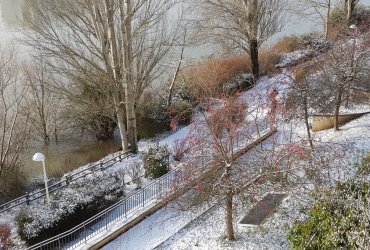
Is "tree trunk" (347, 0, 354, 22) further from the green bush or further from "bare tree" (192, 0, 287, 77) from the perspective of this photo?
the green bush

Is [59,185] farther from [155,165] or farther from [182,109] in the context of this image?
[182,109]

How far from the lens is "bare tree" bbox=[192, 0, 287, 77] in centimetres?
2488

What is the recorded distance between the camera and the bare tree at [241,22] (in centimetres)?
2488

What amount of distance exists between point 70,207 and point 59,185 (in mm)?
2668

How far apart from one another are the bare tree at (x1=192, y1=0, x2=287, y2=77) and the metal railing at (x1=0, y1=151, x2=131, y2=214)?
34.0 feet

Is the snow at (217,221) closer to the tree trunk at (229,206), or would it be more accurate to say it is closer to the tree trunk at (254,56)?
the tree trunk at (229,206)

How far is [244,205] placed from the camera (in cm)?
1320

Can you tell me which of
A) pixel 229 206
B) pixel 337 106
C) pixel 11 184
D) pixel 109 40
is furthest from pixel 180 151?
pixel 11 184

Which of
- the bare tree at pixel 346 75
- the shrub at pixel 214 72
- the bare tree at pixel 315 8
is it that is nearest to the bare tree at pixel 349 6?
the bare tree at pixel 315 8

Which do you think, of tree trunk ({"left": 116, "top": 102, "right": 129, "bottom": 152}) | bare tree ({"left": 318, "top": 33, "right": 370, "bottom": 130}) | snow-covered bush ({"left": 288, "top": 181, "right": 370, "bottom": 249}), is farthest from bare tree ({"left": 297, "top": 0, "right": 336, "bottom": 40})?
snow-covered bush ({"left": 288, "top": 181, "right": 370, "bottom": 249})

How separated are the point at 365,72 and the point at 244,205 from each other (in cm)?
985

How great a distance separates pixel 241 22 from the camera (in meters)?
25.1

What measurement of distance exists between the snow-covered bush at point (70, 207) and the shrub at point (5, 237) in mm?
373

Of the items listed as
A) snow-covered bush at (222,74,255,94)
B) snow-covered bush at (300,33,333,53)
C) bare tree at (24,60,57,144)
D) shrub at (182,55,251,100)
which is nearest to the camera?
bare tree at (24,60,57,144)
